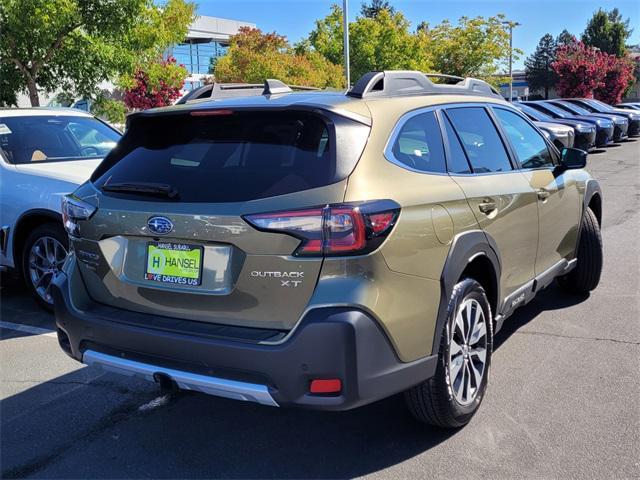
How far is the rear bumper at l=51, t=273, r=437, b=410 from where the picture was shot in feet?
8.45

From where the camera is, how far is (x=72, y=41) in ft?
36.4

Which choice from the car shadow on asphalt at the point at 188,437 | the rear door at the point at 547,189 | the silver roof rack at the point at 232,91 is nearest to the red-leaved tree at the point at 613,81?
the rear door at the point at 547,189

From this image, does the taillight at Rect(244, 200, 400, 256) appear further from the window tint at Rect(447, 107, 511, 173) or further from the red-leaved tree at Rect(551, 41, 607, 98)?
the red-leaved tree at Rect(551, 41, 607, 98)

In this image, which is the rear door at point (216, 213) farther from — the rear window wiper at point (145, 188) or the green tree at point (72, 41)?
the green tree at point (72, 41)

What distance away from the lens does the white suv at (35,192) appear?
548cm

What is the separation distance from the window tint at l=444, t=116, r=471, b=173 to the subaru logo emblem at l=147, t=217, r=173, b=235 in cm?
154

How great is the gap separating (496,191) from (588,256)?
215 cm

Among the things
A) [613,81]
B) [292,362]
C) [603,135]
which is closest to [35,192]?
[292,362]

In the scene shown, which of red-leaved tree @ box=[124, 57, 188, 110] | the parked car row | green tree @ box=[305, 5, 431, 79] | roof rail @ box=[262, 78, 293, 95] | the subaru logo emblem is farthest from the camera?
green tree @ box=[305, 5, 431, 79]

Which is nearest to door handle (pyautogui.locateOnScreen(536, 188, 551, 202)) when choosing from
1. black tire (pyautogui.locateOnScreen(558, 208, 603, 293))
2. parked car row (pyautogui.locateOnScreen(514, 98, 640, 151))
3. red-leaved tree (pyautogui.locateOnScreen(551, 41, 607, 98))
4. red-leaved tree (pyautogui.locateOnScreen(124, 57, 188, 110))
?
black tire (pyautogui.locateOnScreen(558, 208, 603, 293))

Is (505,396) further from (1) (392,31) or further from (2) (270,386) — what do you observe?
(1) (392,31)

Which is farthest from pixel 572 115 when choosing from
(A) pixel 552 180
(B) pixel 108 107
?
(A) pixel 552 180

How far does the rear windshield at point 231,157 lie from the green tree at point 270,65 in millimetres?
23352

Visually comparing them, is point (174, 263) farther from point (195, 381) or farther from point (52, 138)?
point (52, 138)
